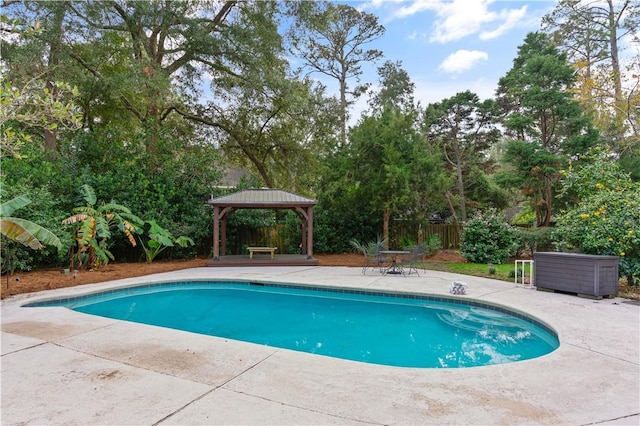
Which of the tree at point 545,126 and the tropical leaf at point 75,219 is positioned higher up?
the tree at point 545,126

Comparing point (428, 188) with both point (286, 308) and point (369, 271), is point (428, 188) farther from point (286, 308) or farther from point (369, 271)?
point (286, 308)

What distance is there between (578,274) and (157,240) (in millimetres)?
11253

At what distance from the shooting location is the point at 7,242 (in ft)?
27.6

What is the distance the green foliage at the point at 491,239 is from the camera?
11944mm

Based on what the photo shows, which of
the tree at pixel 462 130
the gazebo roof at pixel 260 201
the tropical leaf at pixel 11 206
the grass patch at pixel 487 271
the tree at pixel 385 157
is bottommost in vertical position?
the grass patch at pixel 487 271

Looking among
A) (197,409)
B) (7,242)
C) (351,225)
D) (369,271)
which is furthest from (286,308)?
(351,225)

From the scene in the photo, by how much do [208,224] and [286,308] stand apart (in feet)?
23.4

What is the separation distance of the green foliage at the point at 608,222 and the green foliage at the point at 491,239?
327 cm

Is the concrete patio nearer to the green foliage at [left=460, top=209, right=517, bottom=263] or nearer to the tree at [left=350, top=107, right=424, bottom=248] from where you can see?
the green foliage at [left=460, top=209, right=517, bottom=263]

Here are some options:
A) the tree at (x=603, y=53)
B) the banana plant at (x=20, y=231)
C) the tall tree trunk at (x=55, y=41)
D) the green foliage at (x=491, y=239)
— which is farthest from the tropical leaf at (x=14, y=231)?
the tree at (x=603, y=53)

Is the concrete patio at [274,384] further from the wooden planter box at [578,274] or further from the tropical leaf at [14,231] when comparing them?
the wooden planter box at [578,274]

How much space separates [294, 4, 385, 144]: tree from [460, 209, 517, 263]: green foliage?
1139 centimetres

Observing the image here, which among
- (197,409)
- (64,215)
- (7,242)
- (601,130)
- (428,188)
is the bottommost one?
(197,409)

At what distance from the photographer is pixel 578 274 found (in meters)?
7.00
